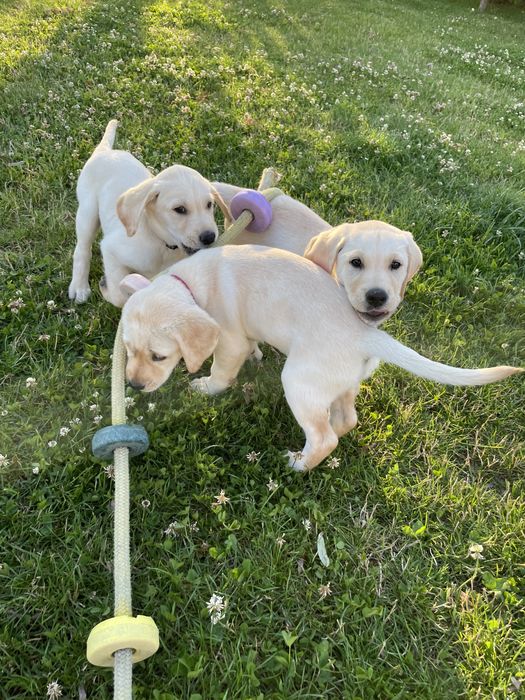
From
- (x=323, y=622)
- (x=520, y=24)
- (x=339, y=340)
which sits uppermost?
(x=520, y=24)

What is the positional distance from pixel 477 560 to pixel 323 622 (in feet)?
3.08

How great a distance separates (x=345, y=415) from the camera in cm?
335

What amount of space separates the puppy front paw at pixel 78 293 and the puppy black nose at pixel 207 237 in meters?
1.01

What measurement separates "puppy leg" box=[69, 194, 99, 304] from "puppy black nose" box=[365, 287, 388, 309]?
7.21 ft

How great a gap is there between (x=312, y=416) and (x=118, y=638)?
1.52 m

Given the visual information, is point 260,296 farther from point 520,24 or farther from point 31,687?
point 520,24

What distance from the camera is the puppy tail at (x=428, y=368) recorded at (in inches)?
103

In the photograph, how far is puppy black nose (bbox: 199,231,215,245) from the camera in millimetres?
3881

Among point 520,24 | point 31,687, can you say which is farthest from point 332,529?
point 520,24

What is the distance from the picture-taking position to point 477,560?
2871mm

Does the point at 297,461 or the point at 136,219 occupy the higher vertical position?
the point at 136,219

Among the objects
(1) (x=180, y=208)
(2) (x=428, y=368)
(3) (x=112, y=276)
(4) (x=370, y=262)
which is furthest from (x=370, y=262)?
(3) (x=112, y=276)

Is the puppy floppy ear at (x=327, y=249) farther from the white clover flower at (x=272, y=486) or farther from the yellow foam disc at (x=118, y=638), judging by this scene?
the yellow foam disc at (x=118, y=638)

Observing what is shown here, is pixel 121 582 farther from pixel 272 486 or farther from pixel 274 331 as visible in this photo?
pixel 274 331
